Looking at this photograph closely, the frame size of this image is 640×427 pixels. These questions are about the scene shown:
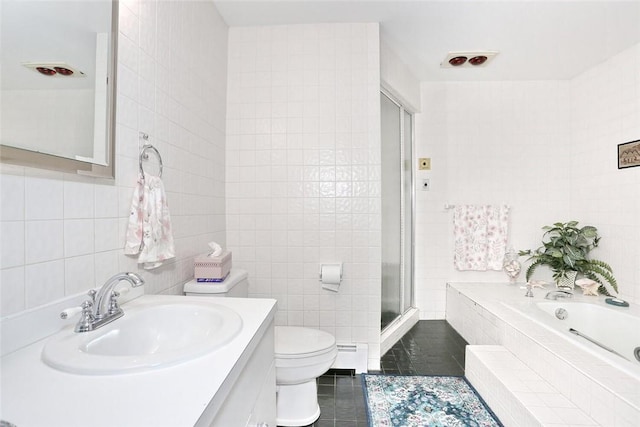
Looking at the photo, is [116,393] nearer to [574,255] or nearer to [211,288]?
[211,288]

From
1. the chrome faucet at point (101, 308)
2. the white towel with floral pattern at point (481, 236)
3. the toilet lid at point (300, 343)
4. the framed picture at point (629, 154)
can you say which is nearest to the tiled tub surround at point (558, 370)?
the white towel with floral pattern at point (481, 236)

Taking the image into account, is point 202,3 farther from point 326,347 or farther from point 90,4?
point 326,347

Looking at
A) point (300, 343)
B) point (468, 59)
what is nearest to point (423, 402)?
point (300, 343)

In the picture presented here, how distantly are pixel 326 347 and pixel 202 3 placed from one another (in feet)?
7.18

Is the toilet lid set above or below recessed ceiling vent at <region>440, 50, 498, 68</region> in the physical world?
below

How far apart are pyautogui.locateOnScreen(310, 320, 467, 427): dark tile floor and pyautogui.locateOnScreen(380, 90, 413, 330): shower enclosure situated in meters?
0.25

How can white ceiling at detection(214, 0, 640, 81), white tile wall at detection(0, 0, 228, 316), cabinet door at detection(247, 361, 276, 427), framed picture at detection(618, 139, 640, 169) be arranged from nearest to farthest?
white tile wall at detection(0, 0, 228, 316), cabinet door at detection(247, 361, 276, 427), white ceiling at detection(214, 0, 640, 81), framed picture at detection(618, 139, 640, 169)

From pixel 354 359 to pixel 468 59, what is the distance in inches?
108

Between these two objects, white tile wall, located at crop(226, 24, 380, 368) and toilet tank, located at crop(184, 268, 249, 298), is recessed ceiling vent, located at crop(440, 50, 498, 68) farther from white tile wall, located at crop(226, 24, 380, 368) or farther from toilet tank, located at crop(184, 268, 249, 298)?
toilet tank, located at crop(184, 268, 249, 298)

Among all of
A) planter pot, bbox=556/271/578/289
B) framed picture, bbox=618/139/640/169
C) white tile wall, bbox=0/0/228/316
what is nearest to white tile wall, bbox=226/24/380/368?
white tile wall, bbox=0/0/228/316

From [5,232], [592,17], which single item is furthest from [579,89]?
[5,232]

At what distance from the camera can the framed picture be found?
7.71 feet

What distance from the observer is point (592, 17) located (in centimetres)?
207

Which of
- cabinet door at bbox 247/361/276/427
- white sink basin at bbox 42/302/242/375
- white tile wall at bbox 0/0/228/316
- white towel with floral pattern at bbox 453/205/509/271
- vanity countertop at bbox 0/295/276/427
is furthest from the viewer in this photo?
white towel with floral pattern at bbox 453/205/509/271
